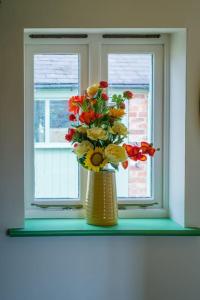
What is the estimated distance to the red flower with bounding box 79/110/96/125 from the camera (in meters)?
2.06

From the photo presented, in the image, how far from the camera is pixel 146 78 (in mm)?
2318

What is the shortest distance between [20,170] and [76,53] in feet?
2.23

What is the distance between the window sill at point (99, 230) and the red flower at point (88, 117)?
1.64 ft

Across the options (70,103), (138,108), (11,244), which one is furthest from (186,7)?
(11,244)

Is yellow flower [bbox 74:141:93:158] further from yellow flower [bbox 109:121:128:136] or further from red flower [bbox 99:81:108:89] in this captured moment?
red flower [bbox 99:81:108:89]

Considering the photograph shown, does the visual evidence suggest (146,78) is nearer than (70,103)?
A: No

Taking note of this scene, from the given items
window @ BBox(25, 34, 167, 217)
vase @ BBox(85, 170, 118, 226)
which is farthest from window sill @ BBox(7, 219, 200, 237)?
window @ BBox(25, 34, 167, 217)

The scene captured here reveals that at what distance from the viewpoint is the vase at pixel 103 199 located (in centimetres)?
211

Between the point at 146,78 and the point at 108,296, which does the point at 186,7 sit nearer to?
the point at 146,78

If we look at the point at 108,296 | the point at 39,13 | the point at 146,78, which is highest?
the point at 39,13

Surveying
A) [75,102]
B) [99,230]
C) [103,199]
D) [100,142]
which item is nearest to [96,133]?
[100,142]

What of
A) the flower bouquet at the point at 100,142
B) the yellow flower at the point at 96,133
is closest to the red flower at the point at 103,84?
the flower bouquet at the point at 100,142

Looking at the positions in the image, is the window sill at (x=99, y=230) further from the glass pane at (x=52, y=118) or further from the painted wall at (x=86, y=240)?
the glass pane at (x=52, y=118)

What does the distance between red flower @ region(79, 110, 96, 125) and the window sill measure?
0.50m
